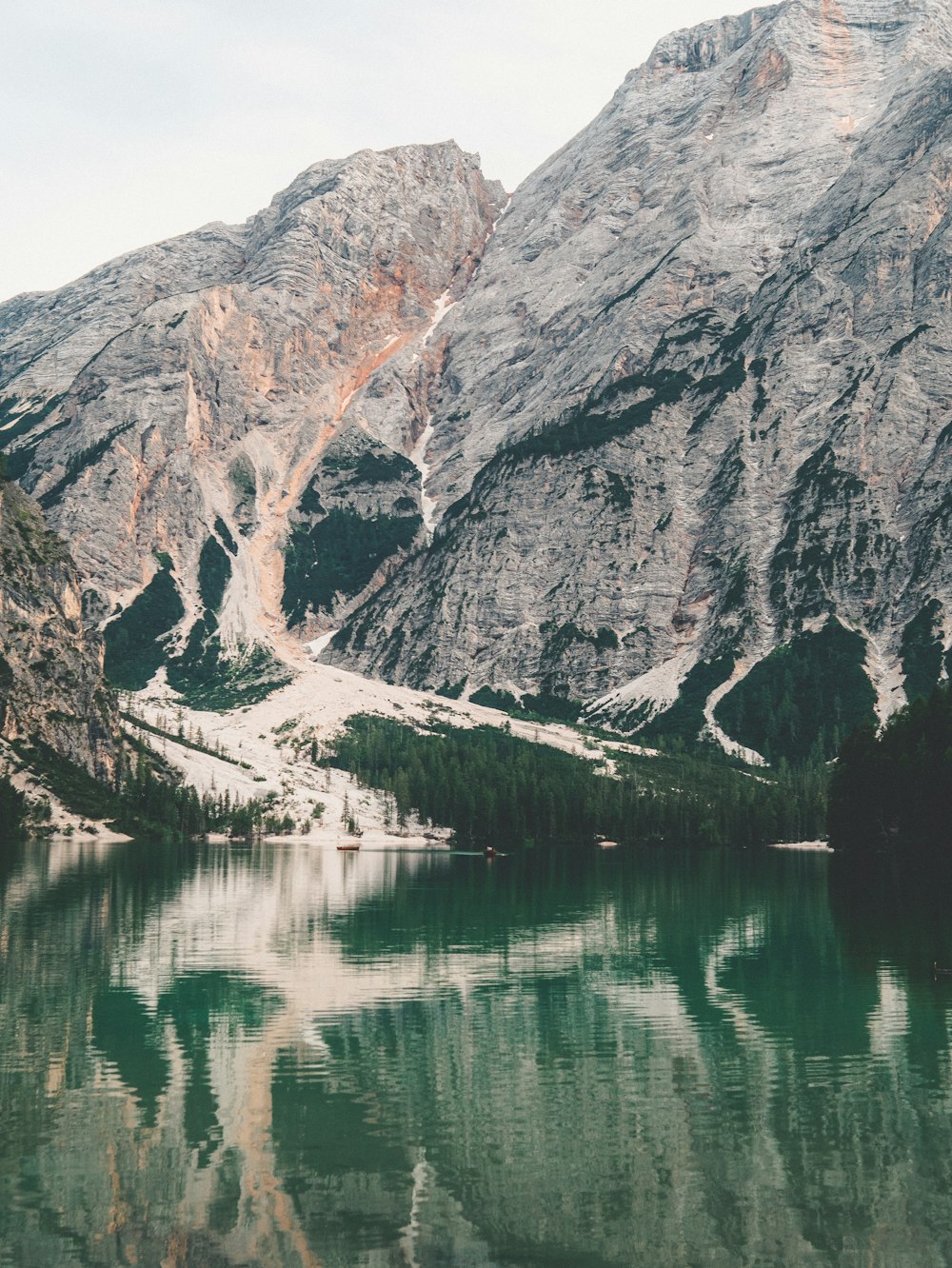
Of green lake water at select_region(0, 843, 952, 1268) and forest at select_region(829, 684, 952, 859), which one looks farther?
forest at select_region(829, 684, 952, 859)

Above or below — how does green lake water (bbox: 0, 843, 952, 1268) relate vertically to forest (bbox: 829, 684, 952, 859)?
below

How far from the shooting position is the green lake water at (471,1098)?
30.3 metres

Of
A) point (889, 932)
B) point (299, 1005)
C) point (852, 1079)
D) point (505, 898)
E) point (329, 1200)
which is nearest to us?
point (329, 1200)

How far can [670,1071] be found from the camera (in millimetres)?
45719

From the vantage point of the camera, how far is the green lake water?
3028 cm

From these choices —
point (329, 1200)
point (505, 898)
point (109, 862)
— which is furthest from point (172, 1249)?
point (109, 862)

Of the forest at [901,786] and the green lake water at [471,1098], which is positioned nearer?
the green lake water at [471,1098]

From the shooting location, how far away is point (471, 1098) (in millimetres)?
41969

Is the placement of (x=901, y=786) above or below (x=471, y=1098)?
above

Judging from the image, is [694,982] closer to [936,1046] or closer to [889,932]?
[936,1046]

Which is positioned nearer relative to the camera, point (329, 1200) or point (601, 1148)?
point (329, 1200)

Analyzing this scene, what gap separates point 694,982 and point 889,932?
25.0 metres

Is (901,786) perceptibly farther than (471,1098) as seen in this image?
Yes

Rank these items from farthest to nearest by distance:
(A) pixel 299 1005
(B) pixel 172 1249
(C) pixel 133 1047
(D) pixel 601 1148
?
(A) pixel 299 1005
(C) pixel 133 1047
(D) pixel 601 1148
(B) pixel 172 1249
